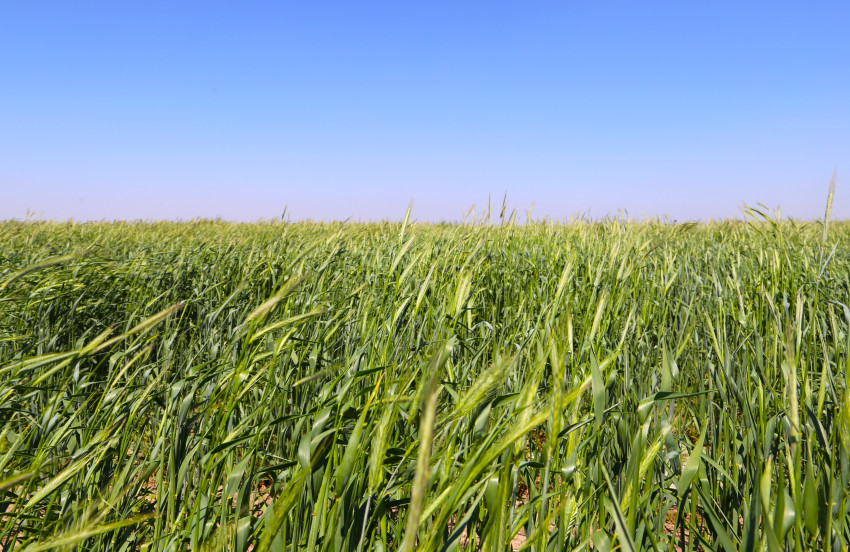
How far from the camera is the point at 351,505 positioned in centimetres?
97

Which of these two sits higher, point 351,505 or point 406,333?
point 406,333

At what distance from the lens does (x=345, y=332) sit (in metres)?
2.35

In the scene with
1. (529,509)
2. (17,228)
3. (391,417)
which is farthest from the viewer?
(17,228)

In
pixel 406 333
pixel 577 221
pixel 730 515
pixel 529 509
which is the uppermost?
pixel 577 221

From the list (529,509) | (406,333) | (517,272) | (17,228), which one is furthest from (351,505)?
(17,228)

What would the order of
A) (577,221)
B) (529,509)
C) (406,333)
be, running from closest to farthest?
(529,509) < (406,333) < (577,221)

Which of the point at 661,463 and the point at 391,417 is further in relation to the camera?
the point at 661,463

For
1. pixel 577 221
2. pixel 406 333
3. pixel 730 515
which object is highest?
pixel 577 221

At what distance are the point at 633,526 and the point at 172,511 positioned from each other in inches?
36.8

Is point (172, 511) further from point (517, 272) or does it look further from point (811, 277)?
point (811, 277)

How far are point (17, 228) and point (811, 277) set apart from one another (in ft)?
27.1

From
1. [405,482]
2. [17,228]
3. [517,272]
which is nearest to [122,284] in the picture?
[517,272]

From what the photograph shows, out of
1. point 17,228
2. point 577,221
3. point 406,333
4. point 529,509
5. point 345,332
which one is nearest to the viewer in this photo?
point 529,509

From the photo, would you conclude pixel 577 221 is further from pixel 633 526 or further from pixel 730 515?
pixel 633 526
